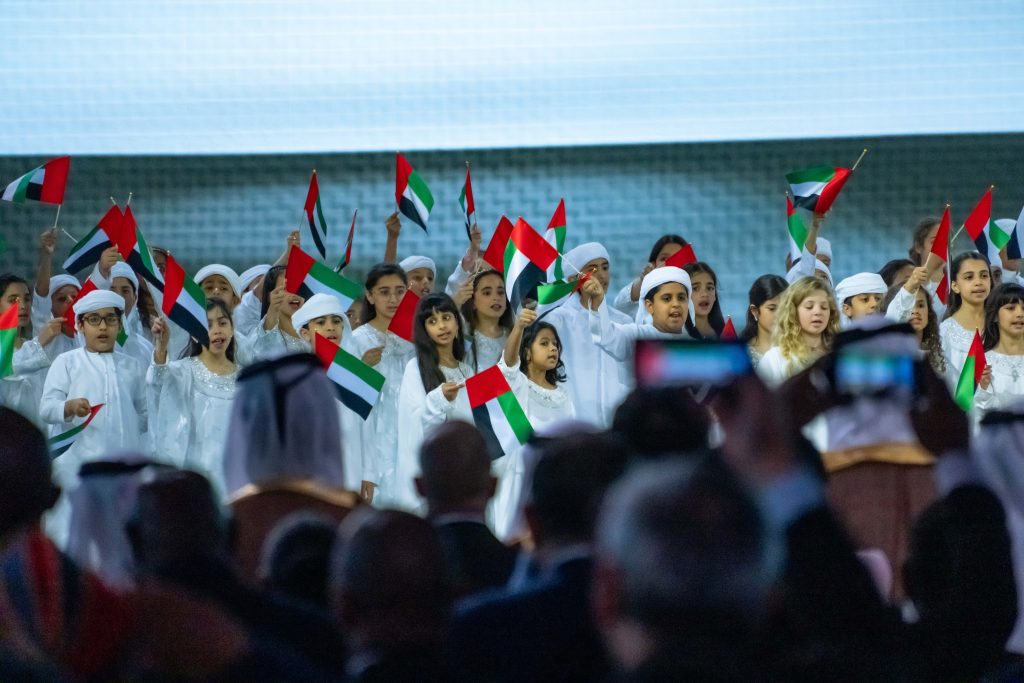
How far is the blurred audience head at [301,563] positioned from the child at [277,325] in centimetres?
510

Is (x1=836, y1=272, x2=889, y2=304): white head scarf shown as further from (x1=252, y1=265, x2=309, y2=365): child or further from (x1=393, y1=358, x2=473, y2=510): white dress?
(x1=252, y1=265, x2=309, y2=365): child

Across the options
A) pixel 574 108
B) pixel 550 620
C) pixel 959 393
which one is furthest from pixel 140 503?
pixel 574 108


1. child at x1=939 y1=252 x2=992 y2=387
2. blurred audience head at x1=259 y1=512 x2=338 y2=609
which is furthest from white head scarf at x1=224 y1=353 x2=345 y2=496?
child at x1=939 y1=252 x2=992 y2=387

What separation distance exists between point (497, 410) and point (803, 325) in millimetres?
1178

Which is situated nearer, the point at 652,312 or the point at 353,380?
the point at 353,380

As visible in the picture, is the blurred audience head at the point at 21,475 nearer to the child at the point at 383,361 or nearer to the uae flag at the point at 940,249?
the child at the point at 383,361

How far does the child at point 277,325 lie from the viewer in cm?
760

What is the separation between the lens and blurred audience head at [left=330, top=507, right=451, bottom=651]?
202 centimetres

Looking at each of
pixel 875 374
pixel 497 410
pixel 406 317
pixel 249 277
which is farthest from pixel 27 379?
pixel 875 374

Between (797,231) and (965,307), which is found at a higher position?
(797,231)

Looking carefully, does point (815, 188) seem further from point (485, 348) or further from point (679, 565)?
point (679, 565)

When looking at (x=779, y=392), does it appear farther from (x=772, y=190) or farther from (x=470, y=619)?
(x=772, y=190)

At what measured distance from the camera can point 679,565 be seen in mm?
1646

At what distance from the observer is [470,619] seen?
7.22 feet
